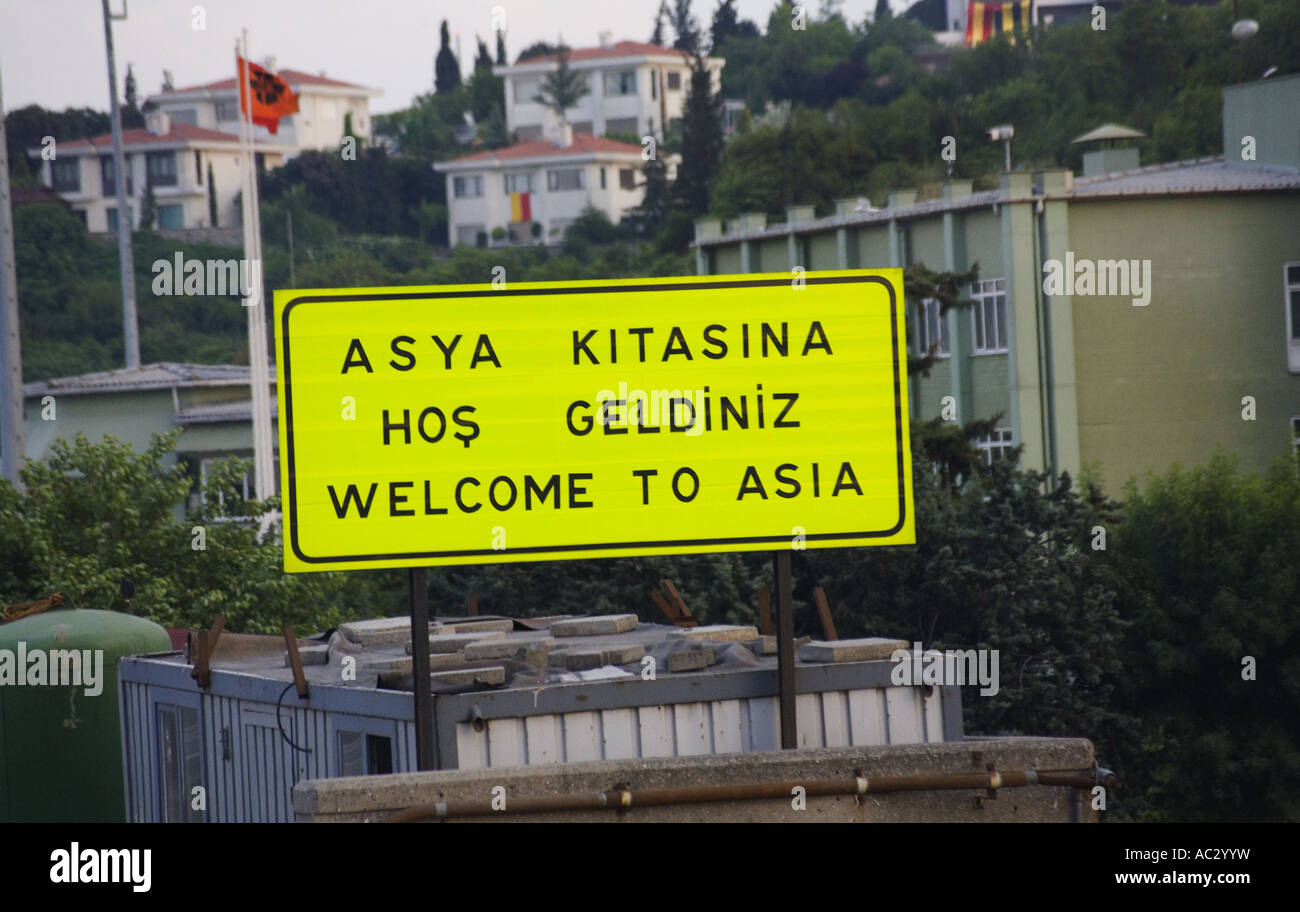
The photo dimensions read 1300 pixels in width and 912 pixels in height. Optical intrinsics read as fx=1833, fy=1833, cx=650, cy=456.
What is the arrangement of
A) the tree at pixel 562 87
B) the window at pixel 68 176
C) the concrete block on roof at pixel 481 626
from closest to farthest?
the concrete block on roof at pixel 481 626
the window at pixel 68 176
the tree at pixel 562 87

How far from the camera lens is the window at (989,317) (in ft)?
165

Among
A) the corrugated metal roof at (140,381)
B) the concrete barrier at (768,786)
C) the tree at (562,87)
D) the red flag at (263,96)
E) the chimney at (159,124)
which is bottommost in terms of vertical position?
the concrete barrier at (768,786)

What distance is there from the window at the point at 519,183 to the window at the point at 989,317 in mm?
85717

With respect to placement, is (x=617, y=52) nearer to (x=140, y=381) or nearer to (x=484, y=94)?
(x=484, y=94)

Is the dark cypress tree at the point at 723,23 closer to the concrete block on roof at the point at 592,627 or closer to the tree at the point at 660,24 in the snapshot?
the tree at the point at 660,24

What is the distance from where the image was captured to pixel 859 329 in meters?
11.4

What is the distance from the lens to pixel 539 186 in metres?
137

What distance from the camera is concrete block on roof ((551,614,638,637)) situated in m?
14.6

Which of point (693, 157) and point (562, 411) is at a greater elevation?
point (693, 157)

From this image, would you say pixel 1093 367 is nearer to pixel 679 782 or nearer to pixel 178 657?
pixel 178 657

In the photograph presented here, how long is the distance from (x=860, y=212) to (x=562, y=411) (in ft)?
152

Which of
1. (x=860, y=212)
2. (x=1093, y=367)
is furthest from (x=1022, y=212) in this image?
(x=860, y=212)

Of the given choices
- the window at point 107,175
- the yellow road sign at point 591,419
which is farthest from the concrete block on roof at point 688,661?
the window at point 107,175

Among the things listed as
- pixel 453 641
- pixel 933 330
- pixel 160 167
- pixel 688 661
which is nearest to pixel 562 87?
pixel 160 167
